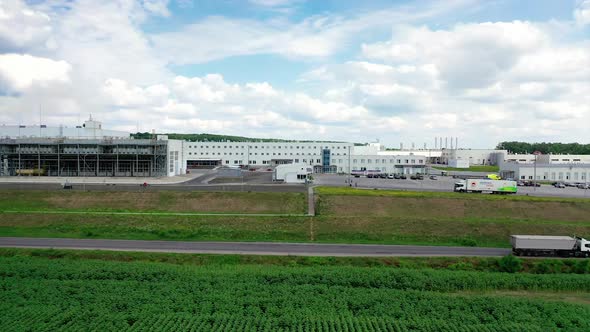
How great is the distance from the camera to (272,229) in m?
32.2

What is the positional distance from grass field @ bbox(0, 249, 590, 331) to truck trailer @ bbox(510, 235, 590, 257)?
3953mm

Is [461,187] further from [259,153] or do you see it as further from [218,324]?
[259,153]

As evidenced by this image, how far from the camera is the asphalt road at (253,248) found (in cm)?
2659

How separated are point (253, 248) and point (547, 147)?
134311 mm

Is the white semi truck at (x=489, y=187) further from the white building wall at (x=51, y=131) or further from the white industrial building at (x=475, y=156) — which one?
the white industrial building at (x=475, y=156)

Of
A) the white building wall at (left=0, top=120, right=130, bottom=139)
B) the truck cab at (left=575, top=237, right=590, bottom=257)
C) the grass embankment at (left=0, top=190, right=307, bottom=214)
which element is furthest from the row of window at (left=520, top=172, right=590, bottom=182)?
the white building wall at (left=0, top=120, right=130, bottom=139)

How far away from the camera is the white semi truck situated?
49531mm

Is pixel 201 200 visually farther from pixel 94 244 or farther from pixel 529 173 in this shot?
pixel 529 173

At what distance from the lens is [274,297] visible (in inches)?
766

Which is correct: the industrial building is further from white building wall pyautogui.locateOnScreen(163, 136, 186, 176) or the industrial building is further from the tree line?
the tree line

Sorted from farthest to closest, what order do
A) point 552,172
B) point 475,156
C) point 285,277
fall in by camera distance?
point 475,156
point 552,172
point 285,277

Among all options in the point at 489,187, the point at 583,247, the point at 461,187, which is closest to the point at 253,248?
the point at 583,247

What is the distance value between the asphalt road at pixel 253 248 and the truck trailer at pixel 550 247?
1.09 m

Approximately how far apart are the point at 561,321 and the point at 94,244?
26.2 m
